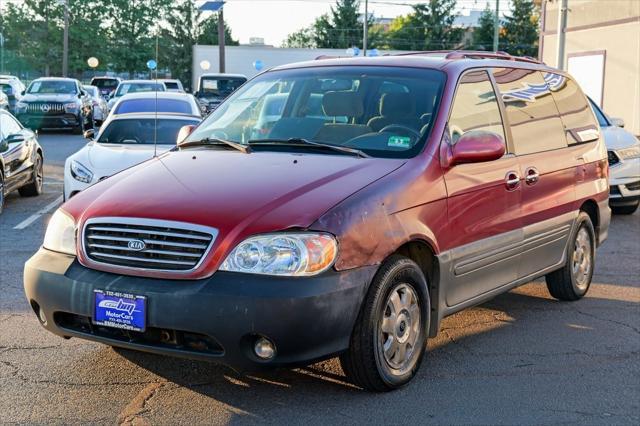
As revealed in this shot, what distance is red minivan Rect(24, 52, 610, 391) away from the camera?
405 cm

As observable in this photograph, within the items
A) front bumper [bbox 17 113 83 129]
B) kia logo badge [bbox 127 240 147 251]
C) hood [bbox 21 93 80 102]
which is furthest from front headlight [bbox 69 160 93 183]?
hood [bbox 21 93 80 102]

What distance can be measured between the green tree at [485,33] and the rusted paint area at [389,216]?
70759 mm

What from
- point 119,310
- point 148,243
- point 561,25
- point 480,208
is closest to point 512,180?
point 480,208

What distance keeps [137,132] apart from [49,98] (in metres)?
15.0

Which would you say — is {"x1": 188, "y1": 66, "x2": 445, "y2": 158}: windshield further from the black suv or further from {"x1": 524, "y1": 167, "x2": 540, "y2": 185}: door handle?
the black suv

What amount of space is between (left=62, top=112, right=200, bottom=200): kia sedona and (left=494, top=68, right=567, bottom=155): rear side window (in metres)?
4.40

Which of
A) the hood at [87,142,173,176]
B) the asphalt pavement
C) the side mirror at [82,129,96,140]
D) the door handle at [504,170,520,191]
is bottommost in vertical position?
the asphalt pavement

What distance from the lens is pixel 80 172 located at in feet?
32.4

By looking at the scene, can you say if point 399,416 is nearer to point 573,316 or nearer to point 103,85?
point 573,316

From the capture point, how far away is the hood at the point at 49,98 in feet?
81.6

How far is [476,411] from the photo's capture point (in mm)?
4391

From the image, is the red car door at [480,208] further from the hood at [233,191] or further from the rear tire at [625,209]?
the rear tire at [625,209]

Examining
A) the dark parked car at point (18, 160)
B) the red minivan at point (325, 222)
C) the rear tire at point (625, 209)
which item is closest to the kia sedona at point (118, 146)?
the dark parked car at point (18, 160)

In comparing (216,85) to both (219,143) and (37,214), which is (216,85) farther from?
(219,143)
